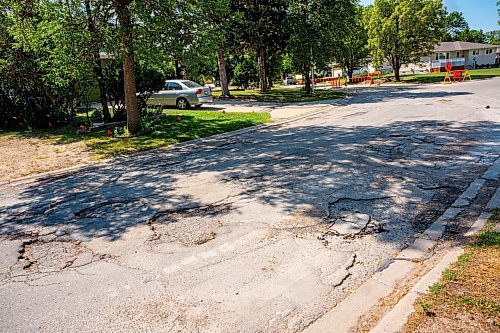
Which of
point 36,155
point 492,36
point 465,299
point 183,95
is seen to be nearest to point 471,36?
point 492,36

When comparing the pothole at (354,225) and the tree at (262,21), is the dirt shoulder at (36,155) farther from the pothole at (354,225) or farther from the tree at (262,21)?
the tree at (262,21)

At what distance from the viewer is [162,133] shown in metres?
12.9

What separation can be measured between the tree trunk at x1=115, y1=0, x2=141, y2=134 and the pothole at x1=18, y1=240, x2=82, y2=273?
23.5 feet

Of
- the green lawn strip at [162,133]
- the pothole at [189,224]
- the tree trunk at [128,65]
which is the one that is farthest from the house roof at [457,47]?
the pothole at [189,224]

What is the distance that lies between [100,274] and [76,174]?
553cm

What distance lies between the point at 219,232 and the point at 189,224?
0.58 meters

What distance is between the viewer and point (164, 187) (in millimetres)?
7020

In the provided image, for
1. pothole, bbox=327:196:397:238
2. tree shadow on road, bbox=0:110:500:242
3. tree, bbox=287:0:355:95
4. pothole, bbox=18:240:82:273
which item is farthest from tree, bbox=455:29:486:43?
pothole, bbox=18:240:82:273

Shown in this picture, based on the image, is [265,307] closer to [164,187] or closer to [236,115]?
[164,187]

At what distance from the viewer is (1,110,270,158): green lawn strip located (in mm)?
11250

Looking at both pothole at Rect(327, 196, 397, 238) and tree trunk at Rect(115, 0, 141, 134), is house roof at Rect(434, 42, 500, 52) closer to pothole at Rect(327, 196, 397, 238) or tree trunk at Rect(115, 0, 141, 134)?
tree trunk at Rect(115, 0, 141, 134)

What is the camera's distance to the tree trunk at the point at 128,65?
10.5 meters

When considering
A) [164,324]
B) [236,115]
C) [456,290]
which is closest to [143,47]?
[236,115]

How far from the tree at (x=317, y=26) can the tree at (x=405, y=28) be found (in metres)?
19.1
